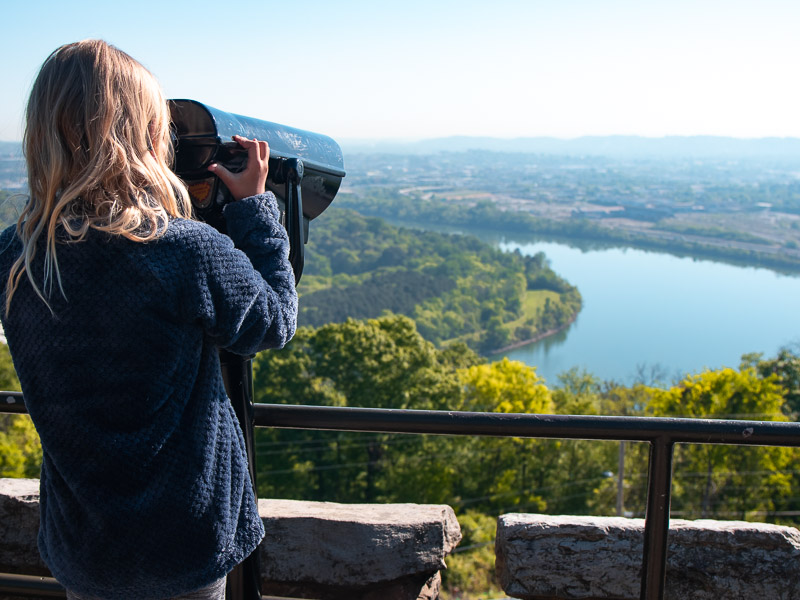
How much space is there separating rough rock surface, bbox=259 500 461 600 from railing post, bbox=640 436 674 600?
1.61ft

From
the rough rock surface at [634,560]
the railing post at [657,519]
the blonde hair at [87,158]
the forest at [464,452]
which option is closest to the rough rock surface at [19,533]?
A: the blonde hair at [87,158]

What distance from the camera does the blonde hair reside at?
986mm

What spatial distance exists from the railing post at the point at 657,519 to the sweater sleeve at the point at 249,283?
79 cm

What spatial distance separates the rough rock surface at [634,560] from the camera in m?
1.71

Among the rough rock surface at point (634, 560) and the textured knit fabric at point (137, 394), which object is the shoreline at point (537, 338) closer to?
the rough rock surface at point (634, 560)

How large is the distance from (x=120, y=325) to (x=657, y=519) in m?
1.12

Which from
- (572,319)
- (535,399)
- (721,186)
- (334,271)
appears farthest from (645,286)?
(535,399)

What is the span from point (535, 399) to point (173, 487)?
70.4 feet

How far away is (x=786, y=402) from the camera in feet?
72.3

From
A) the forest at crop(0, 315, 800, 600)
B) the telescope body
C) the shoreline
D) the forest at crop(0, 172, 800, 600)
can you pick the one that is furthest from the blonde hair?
the shoreline

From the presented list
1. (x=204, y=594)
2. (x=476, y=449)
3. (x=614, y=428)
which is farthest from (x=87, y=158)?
(x=476, y=449)

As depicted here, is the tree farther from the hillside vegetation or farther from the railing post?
the hillside vegetation

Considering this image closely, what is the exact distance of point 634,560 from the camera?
1.73 metres

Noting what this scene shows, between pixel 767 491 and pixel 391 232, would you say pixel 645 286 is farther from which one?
pixel 767 491
